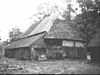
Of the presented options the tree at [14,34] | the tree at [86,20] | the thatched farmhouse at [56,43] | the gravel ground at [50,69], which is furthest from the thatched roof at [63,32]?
the tree at [14,34]

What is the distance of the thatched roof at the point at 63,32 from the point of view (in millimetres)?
29998

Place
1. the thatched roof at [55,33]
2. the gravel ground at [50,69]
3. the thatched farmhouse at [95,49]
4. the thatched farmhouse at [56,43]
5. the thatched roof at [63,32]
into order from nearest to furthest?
the gravel ground at [50,69] < the thatched farmhouse at [95,49] < the thatched farmhouse at [56,43] < the thatched roof at [55,33] < the thatched roof at [63,32]

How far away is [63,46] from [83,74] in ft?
58.1

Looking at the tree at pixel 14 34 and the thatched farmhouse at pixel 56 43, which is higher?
the tree at pixel 14 34

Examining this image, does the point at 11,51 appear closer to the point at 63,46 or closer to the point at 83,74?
the point at 63,46

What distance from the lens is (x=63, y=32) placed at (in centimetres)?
3142

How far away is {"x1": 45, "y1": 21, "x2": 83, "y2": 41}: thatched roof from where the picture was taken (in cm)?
3000

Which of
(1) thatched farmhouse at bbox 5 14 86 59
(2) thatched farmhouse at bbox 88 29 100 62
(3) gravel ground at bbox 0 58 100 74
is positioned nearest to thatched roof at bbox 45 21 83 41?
(1) thatched farmhouse at bbox 5 14 86 59

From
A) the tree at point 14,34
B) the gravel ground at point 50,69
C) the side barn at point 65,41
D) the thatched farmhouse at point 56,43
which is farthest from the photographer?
the tree at point 14,34

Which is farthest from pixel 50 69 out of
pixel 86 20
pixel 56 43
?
pixel 86 20

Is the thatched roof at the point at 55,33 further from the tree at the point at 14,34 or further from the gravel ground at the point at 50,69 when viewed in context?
the tree at the point at 14,34

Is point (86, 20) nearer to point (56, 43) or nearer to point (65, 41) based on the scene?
point (65, 41)

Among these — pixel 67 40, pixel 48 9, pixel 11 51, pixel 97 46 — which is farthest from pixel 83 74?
pixel 48 9

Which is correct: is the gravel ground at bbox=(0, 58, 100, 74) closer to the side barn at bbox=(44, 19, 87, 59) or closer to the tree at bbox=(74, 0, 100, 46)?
the side barn at bbox=(44, 19, 87, 59)
